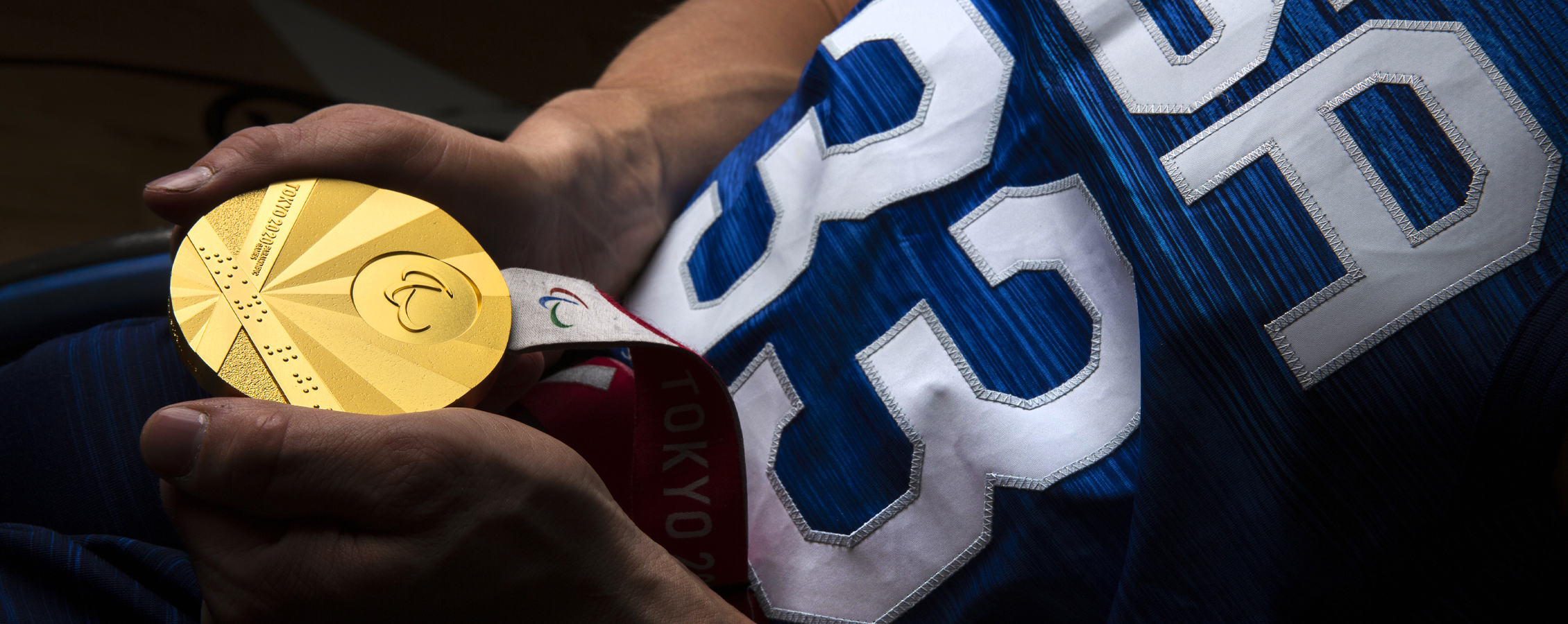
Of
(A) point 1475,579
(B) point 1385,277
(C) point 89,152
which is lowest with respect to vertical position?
(A) point 1475,579

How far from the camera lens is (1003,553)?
41 cm

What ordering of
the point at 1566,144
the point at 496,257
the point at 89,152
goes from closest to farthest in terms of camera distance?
the point at 1566,144 → the point at 496,257 → the point at 89,152

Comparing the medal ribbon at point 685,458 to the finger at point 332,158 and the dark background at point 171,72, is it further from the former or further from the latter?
the dark background at point 171,72

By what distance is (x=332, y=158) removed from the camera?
432 mm

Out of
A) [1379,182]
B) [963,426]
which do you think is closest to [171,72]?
[963,426]

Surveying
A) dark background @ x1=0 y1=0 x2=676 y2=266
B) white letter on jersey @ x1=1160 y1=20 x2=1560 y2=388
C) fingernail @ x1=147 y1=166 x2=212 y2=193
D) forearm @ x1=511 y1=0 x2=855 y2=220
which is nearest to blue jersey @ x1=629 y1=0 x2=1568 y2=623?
white letter on jersey @ x1=1160 y1=20 x2=1560 y2=388

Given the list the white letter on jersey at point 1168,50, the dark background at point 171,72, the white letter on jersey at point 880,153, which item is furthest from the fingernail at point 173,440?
the dark background at point 171,72

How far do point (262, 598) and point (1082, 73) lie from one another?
1.36 feet

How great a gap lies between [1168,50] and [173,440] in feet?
1.43

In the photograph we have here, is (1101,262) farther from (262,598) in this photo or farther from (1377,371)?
(262,598)

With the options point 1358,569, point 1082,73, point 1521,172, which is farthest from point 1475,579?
point 1082,73

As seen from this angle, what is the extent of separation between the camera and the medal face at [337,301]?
353mm

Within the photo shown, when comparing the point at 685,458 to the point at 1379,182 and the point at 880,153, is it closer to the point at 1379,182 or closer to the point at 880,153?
the point at 880,153

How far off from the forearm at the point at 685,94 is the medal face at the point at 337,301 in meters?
0.19
